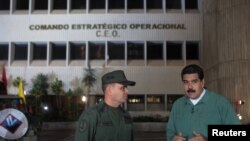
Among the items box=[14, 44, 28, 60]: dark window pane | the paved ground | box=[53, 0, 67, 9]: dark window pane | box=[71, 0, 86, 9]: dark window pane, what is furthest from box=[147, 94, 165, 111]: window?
the paved ground

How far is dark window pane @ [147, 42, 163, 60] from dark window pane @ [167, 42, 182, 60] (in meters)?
0.72

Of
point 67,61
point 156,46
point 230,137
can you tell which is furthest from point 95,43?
point 230,137

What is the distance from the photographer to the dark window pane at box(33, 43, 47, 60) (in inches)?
1505

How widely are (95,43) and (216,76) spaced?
12.6 metres

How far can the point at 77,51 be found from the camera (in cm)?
3809

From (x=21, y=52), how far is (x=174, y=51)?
1400 cm

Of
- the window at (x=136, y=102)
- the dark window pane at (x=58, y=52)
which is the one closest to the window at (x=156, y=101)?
the window at (x=136, y=102)

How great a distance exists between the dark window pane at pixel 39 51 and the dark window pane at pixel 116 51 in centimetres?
599

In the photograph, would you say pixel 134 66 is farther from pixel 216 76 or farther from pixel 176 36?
pixel 216 76

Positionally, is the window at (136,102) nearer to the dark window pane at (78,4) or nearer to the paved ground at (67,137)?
the dark window pane at (78,4)

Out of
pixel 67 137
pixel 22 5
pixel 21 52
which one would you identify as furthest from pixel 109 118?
pixel 22 5

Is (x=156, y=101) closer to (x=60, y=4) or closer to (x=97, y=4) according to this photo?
(x=97, y=4)

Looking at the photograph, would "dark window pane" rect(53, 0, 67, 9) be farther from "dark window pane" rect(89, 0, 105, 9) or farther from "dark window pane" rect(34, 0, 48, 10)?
"dark window pane" rect(89, 0, 105, 9)

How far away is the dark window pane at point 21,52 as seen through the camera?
38.3 meters
